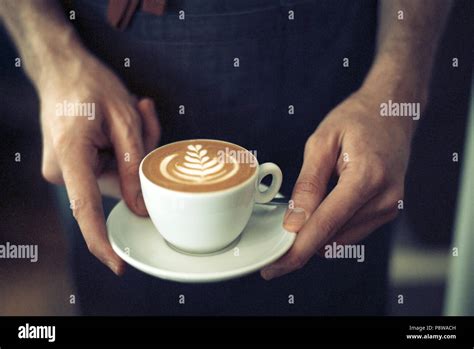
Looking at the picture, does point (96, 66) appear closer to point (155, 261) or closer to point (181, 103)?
point (181, 103)

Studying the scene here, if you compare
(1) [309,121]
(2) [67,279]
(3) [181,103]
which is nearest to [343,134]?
(1) [309,121]

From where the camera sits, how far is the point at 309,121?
47 cm

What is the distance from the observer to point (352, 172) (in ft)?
1.48

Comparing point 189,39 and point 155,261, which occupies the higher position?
point 189,39

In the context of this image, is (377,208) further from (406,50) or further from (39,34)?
(39,34)

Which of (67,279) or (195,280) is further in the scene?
(67,279)

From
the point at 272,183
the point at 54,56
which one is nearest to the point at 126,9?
the point at 54,56

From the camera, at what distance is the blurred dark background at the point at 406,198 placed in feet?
1.52

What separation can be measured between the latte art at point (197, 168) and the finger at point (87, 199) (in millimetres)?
69

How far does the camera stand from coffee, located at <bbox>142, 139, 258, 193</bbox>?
388 mm

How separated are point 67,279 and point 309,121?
265 mm

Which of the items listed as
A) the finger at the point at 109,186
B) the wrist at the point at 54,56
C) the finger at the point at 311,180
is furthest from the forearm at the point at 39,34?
the finger at the point at 311,180

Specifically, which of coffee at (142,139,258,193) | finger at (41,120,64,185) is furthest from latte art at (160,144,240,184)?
finger at (41,120,64,185)

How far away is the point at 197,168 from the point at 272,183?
0.06m
